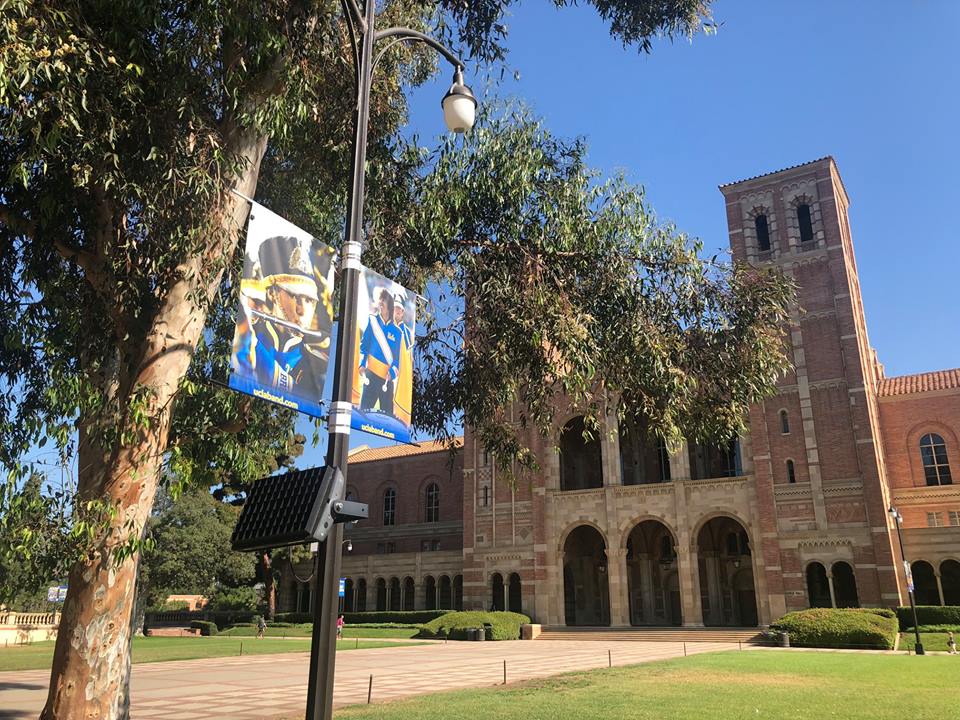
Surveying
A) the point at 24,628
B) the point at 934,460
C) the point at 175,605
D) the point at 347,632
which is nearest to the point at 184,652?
the point at 347,632

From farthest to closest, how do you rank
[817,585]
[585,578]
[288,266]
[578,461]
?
[578,461]
[585,578]
[817,585]
[288,266]

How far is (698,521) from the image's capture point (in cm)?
3928

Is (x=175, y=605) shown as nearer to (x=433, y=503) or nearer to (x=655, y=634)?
(x=433, y=503)

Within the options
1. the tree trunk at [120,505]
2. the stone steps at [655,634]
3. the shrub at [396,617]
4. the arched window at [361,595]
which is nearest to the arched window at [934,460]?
the stone steps at [655,634]

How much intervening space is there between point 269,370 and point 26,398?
19.0ft

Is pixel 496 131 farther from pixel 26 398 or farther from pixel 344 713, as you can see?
pixel 344 713

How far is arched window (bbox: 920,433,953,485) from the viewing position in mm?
38844

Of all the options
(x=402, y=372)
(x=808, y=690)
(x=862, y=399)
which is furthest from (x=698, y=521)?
(x=402, y=372)

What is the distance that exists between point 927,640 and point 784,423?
12.0 m

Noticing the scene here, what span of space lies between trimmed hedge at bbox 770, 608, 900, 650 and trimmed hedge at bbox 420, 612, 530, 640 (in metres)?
13.5

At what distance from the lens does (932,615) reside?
1298 inches

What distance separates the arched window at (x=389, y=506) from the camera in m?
59.8

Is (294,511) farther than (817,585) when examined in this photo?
No

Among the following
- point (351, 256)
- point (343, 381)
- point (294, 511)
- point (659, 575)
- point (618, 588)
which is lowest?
point (618, 588)
